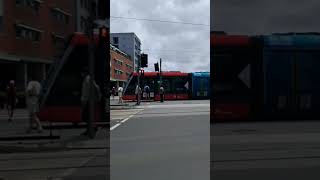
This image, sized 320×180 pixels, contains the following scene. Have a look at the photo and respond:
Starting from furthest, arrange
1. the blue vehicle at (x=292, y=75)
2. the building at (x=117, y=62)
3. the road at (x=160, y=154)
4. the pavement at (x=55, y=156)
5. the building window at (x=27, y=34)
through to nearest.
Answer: the blue vehicle at (x=292, y=75) → the building at (x=117, y=62) → the building window at (x=27, y=34) → the pavement at (x=55, y=156) → the road at (x=160, y=154)

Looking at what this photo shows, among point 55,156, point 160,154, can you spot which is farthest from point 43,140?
point 160,154

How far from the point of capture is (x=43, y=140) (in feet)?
51.1

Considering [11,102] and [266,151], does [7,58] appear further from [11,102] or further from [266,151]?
[11,102]

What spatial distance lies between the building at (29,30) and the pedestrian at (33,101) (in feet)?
2.92

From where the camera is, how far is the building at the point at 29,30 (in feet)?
42.3

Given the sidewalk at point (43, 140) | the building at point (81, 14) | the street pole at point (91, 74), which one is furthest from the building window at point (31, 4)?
the sidewalk at point (43, 140)

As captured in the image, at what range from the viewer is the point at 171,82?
55.7 meters

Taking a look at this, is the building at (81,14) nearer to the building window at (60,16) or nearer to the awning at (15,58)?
the building window at (60,16)

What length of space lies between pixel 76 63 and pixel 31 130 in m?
2.64

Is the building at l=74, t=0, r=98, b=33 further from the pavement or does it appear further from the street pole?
the pavement

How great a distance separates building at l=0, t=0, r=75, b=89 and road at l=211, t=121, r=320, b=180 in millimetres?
4345

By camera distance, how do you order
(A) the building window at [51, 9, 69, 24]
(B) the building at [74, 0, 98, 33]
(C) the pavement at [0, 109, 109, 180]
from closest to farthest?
(C) the pavement at [0, 109, 109, 180] → (A) the building window at [51, 9, 69, 24] → (B) the building at [74, 0, 98, 33]

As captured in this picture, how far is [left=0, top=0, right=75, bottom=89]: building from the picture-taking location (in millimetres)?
12898

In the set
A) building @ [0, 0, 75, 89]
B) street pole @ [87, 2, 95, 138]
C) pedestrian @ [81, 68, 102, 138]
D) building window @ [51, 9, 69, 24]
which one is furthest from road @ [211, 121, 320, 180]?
building @ [0, 0, 75, 89]
